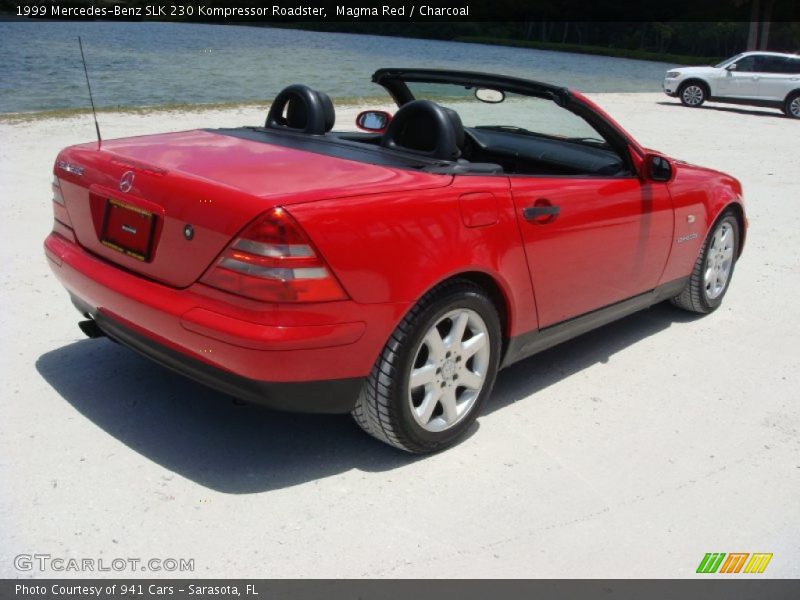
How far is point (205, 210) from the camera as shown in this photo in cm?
293

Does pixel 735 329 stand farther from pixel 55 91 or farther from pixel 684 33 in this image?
pixel 684 33

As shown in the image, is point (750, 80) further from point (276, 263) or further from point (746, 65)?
point (276, 263)

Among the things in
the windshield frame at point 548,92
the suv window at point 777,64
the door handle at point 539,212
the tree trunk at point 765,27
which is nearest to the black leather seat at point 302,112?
the windshield frame at point 548,92

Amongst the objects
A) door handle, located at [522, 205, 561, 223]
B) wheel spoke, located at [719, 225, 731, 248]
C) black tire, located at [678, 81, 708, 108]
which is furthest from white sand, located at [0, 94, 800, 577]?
black tire, located at [678, 81, 708, 108]

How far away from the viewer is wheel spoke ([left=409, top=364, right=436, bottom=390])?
127 inches

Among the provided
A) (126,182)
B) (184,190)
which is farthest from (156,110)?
(184,190)

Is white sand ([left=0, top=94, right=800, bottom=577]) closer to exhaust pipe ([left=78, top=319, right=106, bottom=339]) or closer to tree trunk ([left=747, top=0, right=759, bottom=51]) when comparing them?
exhaust pipe ([left=78, top=319, right=106, bottom=339])

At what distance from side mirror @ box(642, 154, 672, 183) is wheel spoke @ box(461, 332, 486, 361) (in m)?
1.43

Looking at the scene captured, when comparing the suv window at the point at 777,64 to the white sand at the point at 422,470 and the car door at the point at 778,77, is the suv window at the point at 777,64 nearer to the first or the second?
the car door at the point at 778,77
